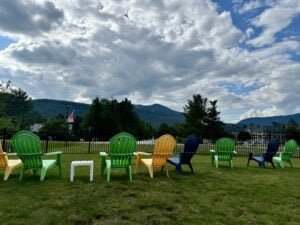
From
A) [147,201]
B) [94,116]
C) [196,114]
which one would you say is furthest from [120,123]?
[147,201]

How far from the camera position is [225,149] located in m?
9.46

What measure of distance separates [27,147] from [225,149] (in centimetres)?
613

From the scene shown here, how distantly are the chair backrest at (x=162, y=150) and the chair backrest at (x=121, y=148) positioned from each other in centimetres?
75

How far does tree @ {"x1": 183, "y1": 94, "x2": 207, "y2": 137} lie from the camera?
3569 cm

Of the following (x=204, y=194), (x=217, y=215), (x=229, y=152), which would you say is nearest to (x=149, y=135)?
(x=229, y=152)

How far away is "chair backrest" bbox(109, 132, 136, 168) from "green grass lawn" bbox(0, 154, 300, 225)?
428 mm

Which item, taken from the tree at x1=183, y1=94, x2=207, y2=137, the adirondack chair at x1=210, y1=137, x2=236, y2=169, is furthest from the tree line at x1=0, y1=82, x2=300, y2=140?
the adirondack chair at x1=210, y1=137, x2=236, y2=169

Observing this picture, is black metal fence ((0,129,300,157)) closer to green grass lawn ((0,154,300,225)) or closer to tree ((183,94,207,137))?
green grass lawn ((0,154,300,225))

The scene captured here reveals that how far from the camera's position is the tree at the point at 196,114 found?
35.7 m

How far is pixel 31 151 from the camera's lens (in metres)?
6.15

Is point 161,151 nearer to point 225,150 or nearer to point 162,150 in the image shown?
point 162,150

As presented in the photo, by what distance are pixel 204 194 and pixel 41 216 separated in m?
2.93

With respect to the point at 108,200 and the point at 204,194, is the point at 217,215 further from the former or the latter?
the point at 108,200

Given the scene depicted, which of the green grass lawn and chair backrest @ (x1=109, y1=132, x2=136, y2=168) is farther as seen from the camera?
chair backrest @ (x1=109, y1=132, x2=136, y2=168)
